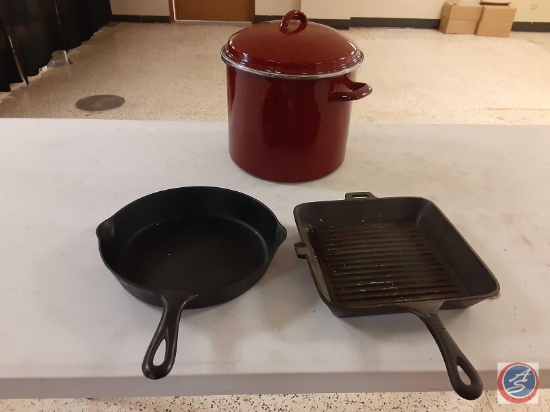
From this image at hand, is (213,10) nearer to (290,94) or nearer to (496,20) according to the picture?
(496,20)

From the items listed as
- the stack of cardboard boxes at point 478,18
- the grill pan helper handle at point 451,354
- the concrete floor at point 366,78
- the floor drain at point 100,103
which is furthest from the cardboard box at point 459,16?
the grill pan helper handle at point 451,354

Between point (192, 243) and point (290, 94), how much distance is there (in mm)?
244

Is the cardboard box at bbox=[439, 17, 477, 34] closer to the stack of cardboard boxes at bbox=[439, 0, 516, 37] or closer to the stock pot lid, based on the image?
the stack of cardboard boxes at bbox=[439, 0, 516, 37]

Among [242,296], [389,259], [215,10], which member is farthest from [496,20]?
[242,296]

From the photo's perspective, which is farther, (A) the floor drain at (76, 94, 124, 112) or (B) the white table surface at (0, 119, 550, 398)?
(A) the floor drain at (76, 94, 124, 112)

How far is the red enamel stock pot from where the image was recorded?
0.60 meters

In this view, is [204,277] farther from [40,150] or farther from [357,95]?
[40,150]

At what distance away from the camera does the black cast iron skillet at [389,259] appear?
0.45 m

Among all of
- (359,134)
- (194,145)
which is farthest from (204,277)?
(359,134)

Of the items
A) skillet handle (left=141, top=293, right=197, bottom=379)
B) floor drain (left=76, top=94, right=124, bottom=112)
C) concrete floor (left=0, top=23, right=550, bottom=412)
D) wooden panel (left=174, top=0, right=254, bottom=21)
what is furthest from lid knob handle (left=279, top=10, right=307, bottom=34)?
wooden panel (left=174, top=0, right=254, bottom=21)

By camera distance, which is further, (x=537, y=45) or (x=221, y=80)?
(x=537, y=45)

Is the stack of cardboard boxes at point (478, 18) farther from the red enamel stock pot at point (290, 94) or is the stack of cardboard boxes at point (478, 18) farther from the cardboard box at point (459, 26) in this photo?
the red enamel stock pot at point (290, 94)

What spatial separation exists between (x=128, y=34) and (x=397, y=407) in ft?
10.9

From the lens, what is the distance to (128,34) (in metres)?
3.41
